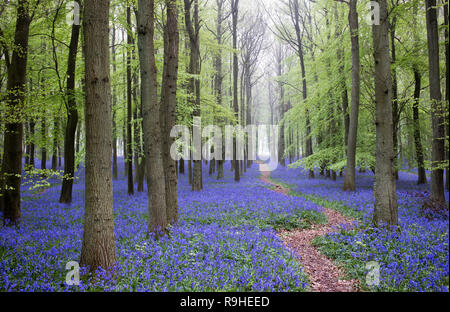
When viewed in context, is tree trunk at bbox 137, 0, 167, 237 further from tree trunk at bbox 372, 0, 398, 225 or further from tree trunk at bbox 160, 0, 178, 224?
tree trunk at bbox 372, 0, 398, 225

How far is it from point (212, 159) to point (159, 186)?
27.8 metres

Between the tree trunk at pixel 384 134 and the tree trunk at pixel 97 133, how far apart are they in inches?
247

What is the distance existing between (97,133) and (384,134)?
21.4 ft

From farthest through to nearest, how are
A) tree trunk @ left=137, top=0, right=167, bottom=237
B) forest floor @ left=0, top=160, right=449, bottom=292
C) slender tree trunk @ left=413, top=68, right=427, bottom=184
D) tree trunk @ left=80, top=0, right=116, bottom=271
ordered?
1. slender tree trunk @ left=413, top=68, right=427, bottom=184
2. tree trunk @ left=137, top=0, right=167, bottom=237
3. tree trunk @ left=80, top=0, right=116, bottom=271
4. forest floor @ left=0, top=160, right=449, bottom=292

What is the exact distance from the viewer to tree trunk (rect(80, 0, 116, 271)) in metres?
4.12

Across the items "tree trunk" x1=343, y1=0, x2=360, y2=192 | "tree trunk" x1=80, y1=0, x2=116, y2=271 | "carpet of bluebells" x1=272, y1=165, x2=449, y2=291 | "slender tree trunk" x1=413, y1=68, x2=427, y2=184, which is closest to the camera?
"carpet of bluebells" x1=272, y1=165, x2=449, y2=291

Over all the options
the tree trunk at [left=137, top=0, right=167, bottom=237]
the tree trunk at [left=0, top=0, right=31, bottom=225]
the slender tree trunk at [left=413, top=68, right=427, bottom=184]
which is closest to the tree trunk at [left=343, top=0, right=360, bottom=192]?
the slender tree trunk at [left=413, top=68, right=427, bottom=184]

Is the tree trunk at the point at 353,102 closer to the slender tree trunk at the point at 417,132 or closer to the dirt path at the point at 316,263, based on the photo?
the slender tree trunk at the point at 417,132

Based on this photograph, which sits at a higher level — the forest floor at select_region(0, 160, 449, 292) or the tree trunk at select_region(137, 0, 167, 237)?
the tree trunk at select_region(137, 0, 167, 237)

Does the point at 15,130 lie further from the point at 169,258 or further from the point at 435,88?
the point at 435,88

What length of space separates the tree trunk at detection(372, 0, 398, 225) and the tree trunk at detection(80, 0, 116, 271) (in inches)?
247

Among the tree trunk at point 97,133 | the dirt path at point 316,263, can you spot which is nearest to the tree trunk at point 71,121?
the tree trunk at point 97,133
